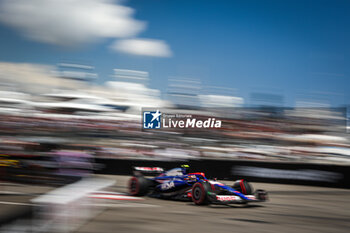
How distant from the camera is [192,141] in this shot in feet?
62.8

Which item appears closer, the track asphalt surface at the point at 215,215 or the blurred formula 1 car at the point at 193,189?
the track asphalt surface at the point at 215,215

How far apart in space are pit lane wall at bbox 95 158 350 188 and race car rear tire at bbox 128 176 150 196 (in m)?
4.17

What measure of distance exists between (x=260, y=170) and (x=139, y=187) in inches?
188

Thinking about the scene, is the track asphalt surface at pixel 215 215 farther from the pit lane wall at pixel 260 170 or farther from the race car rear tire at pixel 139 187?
the pit lane wall at pixel 260 170

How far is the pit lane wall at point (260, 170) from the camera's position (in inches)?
408

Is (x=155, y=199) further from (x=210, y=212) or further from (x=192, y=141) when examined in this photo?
(x=192, y=141)

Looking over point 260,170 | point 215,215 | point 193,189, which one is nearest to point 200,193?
point 193,189

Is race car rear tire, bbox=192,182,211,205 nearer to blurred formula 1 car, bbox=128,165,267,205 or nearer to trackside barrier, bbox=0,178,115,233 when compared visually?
blurred formula 1 car, bbox=128,165,267,205

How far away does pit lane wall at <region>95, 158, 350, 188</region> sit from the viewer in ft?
34.0

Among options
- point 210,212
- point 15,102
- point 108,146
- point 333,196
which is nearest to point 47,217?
point 210,212

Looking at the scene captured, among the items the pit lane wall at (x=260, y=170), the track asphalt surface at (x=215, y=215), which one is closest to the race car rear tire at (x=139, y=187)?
the track asphalt surface at (x=215, y=215)

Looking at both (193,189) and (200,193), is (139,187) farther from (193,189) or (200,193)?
(200,193)

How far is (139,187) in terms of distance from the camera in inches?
318

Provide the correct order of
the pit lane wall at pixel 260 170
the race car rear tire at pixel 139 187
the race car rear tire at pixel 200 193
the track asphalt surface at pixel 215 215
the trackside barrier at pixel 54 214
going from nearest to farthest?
the trackside barrier at pixel 54 214
the track asphalt surface at pixel 215 215
the race car rear tire at pixel 200 193
the race car rear tire at pixel 139 187
the pit lane wall at pixel 260 170
